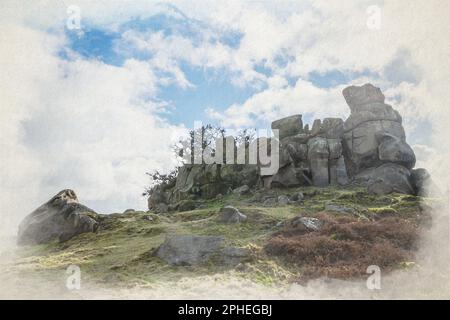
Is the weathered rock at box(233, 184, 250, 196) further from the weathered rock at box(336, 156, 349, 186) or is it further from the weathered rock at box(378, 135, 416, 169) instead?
the weathered rock at box(378, 135, 416, 169)

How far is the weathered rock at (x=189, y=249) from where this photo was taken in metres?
18.3

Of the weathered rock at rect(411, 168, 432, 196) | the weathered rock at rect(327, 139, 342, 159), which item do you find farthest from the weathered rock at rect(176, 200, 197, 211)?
the weathered rock at rect(411, 168, 432, 196)

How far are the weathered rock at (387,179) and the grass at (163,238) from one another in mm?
2028

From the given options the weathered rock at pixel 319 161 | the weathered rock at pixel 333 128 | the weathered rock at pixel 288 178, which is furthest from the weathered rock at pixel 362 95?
the weathered rock at pixel 288 178

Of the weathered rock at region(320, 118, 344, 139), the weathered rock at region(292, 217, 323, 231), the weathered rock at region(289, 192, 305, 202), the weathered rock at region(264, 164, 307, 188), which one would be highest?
the weathered rock at region(320, 118, 344, 139)

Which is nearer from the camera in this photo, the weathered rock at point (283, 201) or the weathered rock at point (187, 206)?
the weathered rock at point (283, 201)

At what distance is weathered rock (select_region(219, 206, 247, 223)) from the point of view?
82.4ft

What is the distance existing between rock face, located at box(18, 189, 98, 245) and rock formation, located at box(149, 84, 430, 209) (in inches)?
737

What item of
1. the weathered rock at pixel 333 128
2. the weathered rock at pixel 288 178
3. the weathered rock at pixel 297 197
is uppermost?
the weathered rock at pixel 333 128

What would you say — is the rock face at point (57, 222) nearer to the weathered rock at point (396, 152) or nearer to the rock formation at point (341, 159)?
the rock formation at point (341, 159)

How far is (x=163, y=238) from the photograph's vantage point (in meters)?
23.5

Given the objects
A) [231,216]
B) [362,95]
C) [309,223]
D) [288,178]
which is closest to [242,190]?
[288,178]
